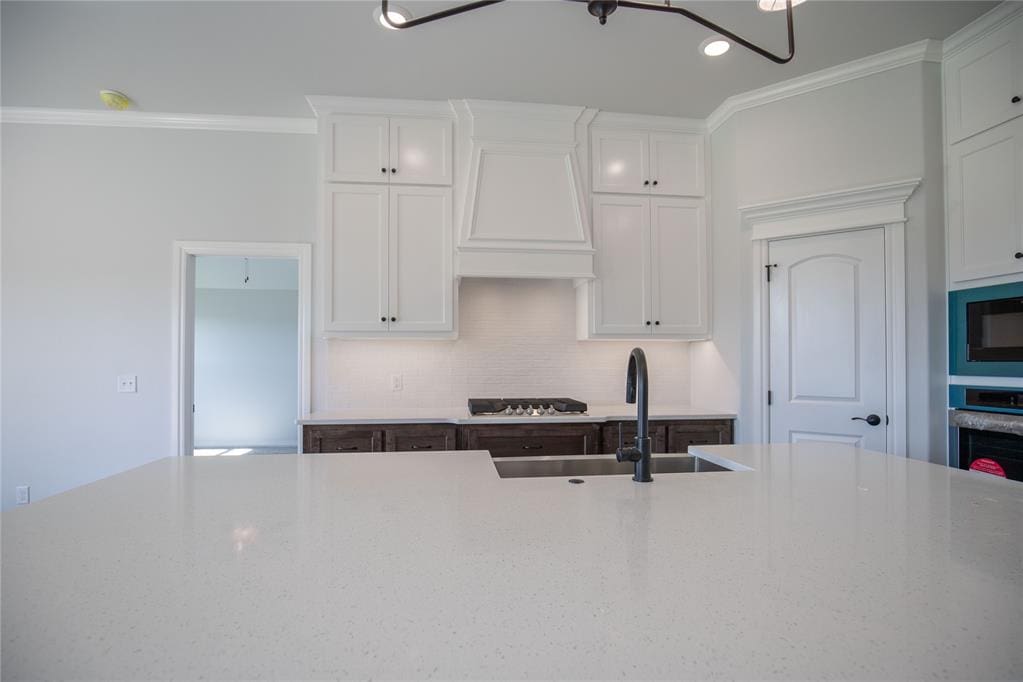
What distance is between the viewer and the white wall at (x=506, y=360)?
331 centimetres

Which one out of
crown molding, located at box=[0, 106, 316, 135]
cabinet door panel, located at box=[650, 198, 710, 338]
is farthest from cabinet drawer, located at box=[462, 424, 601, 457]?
crown molding, located at box=[0, 106, 316, 135]

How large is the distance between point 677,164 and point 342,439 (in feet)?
9.13

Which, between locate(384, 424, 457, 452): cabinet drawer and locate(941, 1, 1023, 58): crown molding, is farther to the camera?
locate(384, 424, 457, 452): cabinet drawer

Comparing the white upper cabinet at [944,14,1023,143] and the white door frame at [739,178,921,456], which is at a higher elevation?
the white upper cabinet at [944,14,1023,143]

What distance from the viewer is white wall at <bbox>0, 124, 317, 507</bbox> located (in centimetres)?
303

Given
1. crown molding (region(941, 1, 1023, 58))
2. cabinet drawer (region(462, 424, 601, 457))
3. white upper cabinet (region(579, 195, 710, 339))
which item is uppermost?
crown molding (region(941, 1, 1023, 58))

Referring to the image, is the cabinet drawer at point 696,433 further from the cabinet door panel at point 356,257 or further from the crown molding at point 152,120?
the crown molding at point 152,120

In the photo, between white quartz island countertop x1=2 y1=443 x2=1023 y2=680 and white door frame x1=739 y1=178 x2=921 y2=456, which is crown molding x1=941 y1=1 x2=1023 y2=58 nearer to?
white door frame x1=739 y1=178 x2=921 y2=456

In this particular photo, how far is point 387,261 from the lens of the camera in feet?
9.87

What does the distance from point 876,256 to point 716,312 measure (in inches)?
36.4

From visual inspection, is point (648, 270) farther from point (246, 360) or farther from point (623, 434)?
point (246, 360)

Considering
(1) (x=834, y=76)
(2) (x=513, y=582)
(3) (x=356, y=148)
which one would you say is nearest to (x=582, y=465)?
(2) (x=513, y=582)

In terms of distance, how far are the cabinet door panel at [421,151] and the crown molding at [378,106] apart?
2.0 inches

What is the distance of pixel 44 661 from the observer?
0.51 metres
